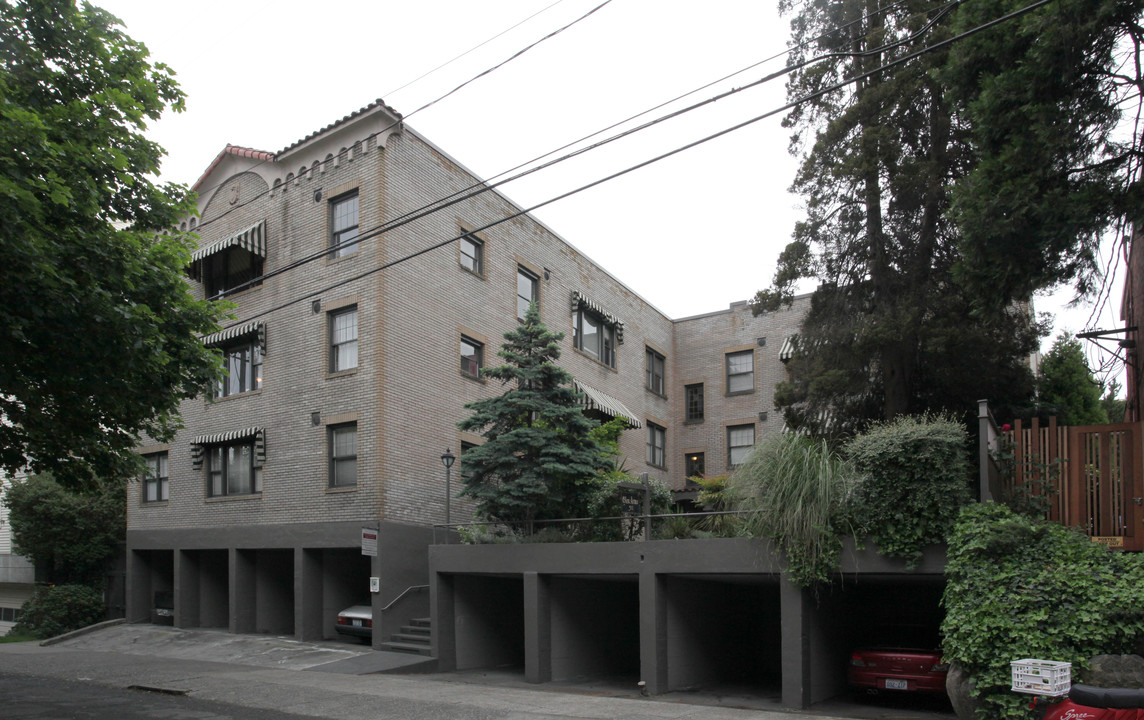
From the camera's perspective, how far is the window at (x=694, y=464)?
106 ft

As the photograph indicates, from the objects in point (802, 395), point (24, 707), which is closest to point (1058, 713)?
point (802, 395)

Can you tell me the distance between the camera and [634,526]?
725 inches

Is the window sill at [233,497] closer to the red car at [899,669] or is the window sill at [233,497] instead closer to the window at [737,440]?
the red car at [899,669]

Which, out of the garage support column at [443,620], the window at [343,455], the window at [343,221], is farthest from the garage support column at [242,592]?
the window at [343,221]

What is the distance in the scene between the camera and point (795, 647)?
1368cm

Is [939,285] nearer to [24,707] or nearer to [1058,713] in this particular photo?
[1058,713]

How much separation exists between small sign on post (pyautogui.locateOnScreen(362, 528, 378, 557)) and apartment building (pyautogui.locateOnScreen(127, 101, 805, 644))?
6.0 inches

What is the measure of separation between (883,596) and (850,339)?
16.7 ft

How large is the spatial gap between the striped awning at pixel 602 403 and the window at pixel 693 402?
553 cm

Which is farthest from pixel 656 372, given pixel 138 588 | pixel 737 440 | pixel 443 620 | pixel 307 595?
pixel 138 588

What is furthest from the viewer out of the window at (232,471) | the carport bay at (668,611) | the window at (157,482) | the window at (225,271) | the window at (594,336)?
the window at (594,336)

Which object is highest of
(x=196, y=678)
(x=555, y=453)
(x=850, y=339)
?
(x=850, y=339)

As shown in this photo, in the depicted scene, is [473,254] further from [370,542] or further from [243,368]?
[370,542]

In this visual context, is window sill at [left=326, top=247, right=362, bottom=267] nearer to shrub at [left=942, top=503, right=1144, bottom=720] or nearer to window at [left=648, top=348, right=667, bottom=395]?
window at [left=648, top=348, right=667, bottom=395]
